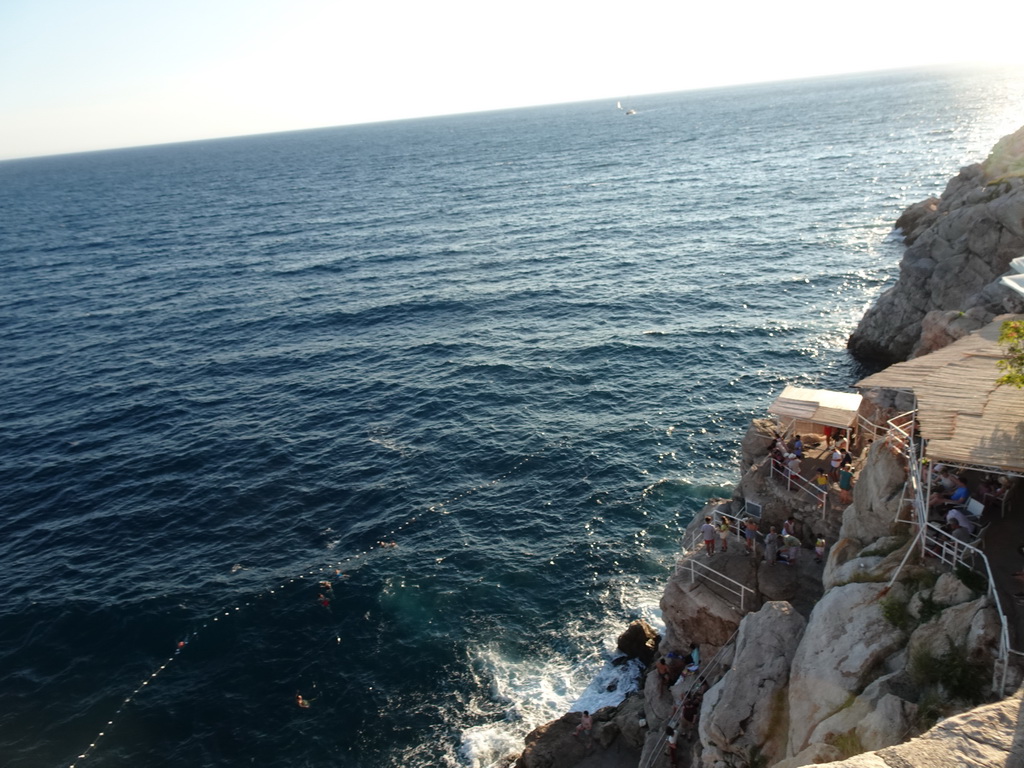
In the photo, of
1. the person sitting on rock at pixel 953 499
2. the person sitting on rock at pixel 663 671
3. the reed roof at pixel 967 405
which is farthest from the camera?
the person sitting on rock at pixel 663 671

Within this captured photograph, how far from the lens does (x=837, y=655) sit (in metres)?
17.0

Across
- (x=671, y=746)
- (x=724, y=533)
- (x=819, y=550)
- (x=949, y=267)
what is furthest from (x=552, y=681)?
(x=949, y=267)

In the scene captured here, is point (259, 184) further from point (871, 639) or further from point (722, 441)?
point (871, 639)

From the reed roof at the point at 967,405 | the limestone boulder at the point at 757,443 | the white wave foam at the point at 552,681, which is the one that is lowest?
the white wave foam at the point at 552,681

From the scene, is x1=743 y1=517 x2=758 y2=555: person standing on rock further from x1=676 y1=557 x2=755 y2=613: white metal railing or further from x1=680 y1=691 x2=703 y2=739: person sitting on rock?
x1=680 y1=691 x2=703 y2=739: person sitting on rock

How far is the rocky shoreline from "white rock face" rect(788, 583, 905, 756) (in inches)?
1.4

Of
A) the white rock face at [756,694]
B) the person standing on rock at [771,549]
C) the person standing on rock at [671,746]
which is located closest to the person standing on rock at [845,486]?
the person standing on rock at [771,549]

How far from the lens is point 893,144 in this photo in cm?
14112

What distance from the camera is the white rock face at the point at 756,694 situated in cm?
1805

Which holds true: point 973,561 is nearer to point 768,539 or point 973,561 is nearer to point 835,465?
point 768,539

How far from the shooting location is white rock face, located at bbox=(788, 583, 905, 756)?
16.2m

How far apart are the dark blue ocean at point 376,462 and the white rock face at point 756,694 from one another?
968 centimetres

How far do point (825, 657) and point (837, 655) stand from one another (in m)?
0.34

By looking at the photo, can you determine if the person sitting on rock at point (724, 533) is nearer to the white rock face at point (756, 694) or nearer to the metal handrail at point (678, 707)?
the metal handrail at point (678, 707)
